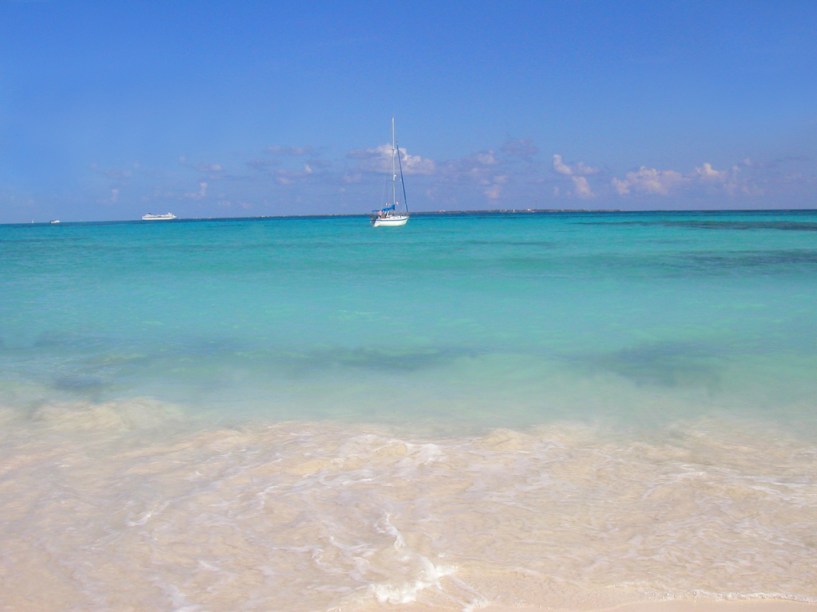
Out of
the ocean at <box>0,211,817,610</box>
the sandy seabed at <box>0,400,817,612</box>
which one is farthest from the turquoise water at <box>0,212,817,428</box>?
the sandy seabed at <box>0,400,817,612</box>

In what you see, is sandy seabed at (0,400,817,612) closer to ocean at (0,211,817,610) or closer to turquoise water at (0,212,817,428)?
ocean at (0,211,817,610)

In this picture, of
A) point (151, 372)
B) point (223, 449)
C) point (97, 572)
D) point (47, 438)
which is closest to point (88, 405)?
point (47, 438)

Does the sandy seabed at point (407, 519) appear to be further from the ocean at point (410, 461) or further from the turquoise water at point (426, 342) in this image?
the turquoise water at point (426, 342)

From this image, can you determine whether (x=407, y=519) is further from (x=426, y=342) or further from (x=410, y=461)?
(x=426, y=342)

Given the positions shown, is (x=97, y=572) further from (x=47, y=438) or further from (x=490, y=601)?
(x=47, y=438)

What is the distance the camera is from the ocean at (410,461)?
10.7 ft

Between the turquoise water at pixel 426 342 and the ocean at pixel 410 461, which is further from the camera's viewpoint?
the turquoise water at pixel 426 342

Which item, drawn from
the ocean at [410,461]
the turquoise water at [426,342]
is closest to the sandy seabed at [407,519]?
the ocean at [410,461]

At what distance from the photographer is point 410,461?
4.82 meters

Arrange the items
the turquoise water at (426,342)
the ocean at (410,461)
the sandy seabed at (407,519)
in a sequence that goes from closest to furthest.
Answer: the sandy seabed at (407,519)
the ocean at (410,461)
the turquoise water at (426,342)

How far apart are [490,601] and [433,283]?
48.0 feet

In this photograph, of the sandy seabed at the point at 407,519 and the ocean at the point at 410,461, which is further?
the ocean at the point at 410,461

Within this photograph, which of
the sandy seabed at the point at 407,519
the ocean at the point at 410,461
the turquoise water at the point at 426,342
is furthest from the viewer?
the turquoise water at the point at 426,342

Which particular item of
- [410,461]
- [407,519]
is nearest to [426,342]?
[410,461]
